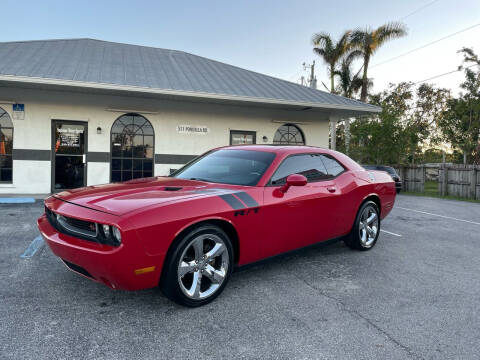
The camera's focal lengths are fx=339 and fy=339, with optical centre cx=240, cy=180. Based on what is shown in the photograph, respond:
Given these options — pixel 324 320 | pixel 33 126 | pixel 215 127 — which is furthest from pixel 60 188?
pixel 324 320

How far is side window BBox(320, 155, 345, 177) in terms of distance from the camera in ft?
14.8

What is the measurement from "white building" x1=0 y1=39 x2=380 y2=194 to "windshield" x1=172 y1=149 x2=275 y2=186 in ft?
21.2

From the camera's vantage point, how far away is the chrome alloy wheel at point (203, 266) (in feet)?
9.43

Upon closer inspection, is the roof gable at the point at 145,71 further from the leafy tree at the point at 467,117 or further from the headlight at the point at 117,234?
the leafy tree at the point at 467,117

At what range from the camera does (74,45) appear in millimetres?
13070

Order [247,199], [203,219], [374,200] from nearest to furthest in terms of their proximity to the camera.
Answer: [203,219] → [247,199] → [374,200]

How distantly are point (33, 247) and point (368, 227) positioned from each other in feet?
15.7

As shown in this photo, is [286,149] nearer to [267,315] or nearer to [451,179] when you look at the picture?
[267,315]

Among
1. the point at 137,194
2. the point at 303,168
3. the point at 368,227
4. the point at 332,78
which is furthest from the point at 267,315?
the point at 332,78

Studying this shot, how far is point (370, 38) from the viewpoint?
25.6 meters

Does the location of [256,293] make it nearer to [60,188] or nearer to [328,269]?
[328,269]

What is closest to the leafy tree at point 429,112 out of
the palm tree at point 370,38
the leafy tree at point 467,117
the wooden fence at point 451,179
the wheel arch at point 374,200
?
the leafy tree at point 467,117

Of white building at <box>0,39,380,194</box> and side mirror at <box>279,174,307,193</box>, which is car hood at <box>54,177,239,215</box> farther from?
white building at <box>0,39,380,194</box>

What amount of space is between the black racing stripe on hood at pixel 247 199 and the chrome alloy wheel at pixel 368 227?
7.29ft
